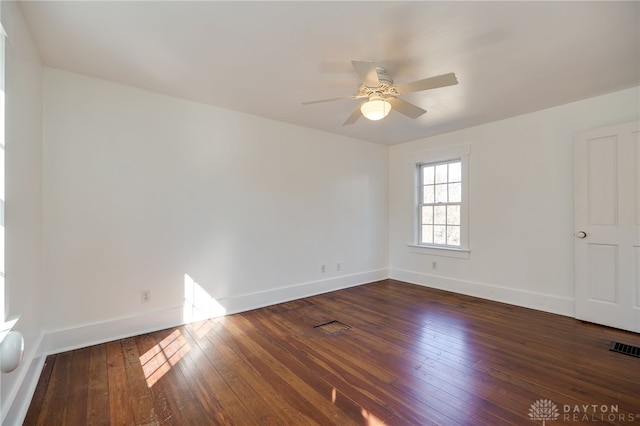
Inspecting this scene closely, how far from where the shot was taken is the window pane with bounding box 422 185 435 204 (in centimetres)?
485

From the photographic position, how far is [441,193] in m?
4.71

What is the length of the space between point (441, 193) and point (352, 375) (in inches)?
136

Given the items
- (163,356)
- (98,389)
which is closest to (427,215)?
(163,356)

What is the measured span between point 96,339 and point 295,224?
8.01 feet

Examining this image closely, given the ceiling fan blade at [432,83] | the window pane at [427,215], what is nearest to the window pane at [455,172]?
the window pane at [427,215]

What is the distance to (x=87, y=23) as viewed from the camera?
6.35ft

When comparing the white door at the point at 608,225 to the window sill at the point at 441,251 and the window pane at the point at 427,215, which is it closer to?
the window sill at the point at 441,251

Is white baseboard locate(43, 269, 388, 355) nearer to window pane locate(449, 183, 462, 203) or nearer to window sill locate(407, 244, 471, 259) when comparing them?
window sill locate(407, 244, 471, 259)

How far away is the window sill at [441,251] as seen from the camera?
428cm

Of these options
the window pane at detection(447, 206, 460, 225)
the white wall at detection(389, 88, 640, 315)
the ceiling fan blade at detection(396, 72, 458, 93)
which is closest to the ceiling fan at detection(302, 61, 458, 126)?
the ceiling fan blade at detection(396, 72, 458, 93)

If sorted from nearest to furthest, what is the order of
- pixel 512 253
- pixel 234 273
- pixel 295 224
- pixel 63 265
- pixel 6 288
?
pixel 6 288 → pixel 63 265 → pixel 234 273 → pixel 512 253 → pixel 295 224

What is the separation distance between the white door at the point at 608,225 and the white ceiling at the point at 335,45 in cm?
60

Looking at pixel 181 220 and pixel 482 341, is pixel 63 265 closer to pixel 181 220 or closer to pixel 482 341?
pixel 181 220

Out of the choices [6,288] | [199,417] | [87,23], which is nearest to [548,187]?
[199,417]
